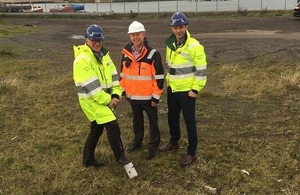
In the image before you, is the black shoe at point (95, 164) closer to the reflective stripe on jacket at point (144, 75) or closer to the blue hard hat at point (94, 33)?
the reflective stripe on jacket at point (144, 75)

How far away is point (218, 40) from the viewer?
67.4ft

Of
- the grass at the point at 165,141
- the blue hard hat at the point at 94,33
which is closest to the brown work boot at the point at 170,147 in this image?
the grass at the point at 165,141

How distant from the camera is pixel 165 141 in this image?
665 centimetres

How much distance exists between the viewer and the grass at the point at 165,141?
5082 mm

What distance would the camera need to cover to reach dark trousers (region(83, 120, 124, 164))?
5.21 metres

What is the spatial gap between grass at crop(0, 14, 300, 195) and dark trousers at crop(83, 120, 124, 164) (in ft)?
0.65

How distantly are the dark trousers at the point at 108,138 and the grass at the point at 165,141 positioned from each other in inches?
7.8

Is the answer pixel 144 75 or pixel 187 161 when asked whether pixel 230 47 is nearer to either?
pixel 144 75

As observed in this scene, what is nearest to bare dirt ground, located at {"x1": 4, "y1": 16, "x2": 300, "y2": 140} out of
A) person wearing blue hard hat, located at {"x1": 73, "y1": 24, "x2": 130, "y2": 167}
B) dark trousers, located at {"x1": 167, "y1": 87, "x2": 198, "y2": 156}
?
dark trousers, located at {"x1": 167, "y1": 87, "x2": 198, "y2": 156}

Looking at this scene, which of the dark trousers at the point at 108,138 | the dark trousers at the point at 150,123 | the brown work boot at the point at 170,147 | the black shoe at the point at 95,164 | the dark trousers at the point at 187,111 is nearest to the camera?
the dark trousers at the point at 108,138

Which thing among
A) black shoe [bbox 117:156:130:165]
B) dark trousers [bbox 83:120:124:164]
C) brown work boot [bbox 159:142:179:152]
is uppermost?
dark trousers [bbox 83:120:124:164]

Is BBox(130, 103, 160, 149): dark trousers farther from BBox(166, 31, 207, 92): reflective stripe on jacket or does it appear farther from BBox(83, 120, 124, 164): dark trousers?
BBox(83, 120, 124, 164): dark trousers

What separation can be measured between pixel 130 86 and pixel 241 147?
6.60 ft

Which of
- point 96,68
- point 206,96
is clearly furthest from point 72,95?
point 96,68
